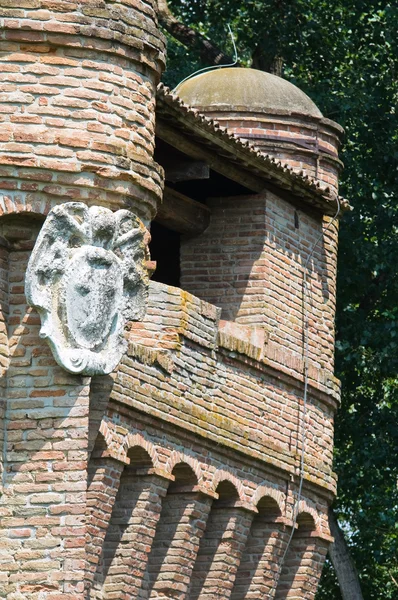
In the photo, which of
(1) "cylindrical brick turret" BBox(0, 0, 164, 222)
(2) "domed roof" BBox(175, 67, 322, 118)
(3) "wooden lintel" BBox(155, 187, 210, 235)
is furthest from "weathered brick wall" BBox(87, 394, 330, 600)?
(2) "domed roof" BBox(175, 67, 322, 118)

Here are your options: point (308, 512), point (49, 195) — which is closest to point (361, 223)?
point (308, 512)

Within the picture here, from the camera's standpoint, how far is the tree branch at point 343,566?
26.8 meters

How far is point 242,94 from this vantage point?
71.5 feet

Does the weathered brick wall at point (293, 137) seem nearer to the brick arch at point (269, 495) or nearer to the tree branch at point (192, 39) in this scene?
the brick arch at point (269, 495)

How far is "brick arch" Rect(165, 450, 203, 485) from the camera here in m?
18.2

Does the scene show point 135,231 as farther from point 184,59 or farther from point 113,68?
point 184,59

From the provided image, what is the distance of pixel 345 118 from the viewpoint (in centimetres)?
2686

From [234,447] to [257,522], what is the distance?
1.48 m

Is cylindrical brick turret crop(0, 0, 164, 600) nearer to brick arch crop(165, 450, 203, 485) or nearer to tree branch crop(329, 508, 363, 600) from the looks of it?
brick arch crop(165, 450, 203, 485)

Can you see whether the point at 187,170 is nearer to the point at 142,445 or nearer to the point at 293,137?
the point at 293,137

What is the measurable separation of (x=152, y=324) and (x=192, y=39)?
35.8 feet

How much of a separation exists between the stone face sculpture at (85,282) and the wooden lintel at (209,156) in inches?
152

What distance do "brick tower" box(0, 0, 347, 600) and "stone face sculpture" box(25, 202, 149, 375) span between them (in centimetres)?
1

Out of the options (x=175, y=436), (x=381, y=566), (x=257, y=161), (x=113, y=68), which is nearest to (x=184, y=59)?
(x=381, y=566)
